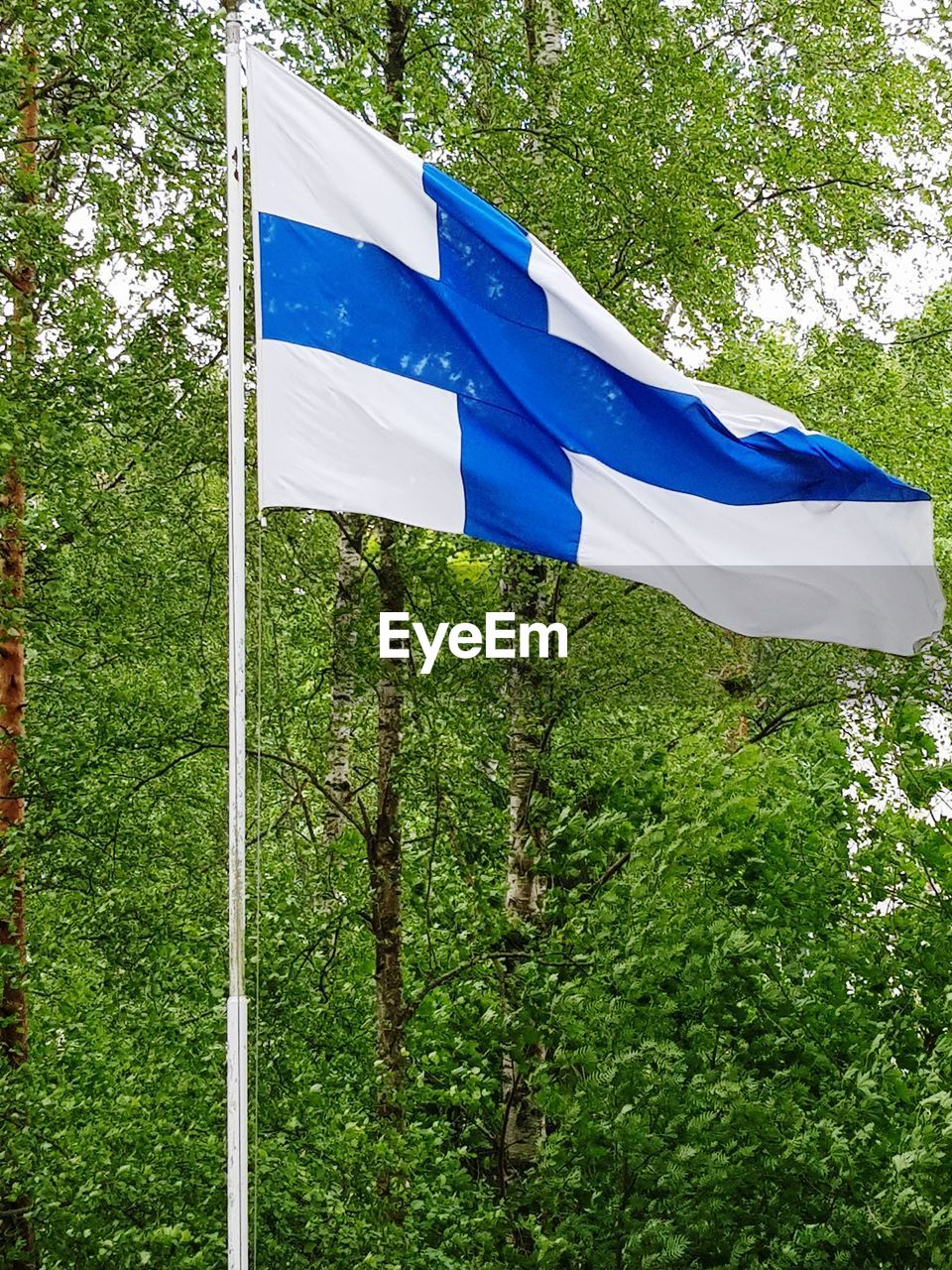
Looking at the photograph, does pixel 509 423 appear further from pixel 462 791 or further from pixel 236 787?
pixel 462 791

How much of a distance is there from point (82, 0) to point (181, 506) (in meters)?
3.50

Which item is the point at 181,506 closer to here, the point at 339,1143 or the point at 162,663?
the point at 162,663

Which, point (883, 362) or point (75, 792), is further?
point (883, 362)

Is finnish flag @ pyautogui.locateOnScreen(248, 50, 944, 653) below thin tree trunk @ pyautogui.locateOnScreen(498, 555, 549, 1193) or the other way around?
the other way around

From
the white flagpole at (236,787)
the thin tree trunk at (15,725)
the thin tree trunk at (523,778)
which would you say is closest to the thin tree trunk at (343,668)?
the thin tree trunk at (523,778)

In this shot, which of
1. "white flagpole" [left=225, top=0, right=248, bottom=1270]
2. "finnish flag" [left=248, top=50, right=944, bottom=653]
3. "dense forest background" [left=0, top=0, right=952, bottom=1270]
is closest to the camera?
"white flagpole" [left=225, top=0, right=248, bottom=1270]

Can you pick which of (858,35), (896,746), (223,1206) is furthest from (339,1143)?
(858,35)

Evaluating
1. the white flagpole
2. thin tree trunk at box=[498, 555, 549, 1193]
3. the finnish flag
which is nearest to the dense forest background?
thin tree trunk at box=[498, 555, 549, 1193]

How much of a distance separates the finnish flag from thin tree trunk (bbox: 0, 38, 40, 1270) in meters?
2.63

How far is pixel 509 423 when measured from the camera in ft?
14.6

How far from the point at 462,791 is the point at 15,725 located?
258cm

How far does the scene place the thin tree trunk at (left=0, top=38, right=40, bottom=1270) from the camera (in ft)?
21.9

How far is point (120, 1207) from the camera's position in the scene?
21.8ft

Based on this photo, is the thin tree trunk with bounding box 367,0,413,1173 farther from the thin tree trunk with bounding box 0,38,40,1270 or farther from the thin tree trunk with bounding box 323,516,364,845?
the thin tree trunk with bounding box 0,38,40,1270
